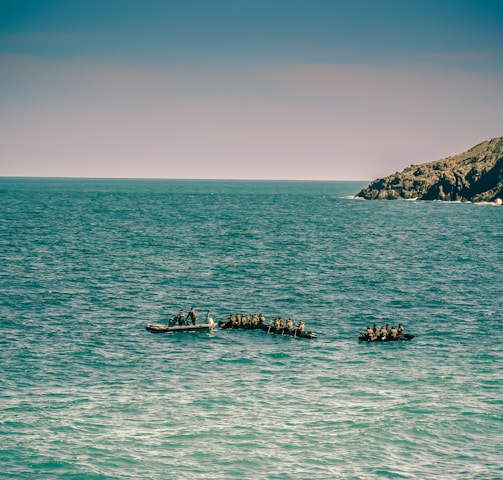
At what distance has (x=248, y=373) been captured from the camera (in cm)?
5141

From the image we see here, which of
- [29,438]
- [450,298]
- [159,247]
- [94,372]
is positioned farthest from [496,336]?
[159,247]

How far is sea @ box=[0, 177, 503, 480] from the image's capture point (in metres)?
38.0

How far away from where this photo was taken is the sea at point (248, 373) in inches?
1496

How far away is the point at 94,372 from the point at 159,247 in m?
74.6

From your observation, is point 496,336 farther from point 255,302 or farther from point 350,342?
point 255,302

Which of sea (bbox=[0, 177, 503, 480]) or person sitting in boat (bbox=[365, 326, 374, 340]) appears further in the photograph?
person sitting in boat (bbox=[365, 326, 374, 340])

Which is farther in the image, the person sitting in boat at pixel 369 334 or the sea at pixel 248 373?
the person sitting in boat at pixel 369 334

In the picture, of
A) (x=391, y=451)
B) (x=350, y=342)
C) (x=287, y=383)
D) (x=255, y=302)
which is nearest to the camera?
(x=391, y=451)

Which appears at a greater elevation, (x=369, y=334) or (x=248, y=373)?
(x=369, y=334)

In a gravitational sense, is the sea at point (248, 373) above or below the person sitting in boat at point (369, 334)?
below

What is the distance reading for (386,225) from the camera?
586 ft

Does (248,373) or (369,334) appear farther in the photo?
(369,334)

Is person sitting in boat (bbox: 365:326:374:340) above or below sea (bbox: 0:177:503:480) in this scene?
above

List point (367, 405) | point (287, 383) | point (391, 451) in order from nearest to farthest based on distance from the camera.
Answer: point (391, 451), point (367, 405), point (287, 383)
